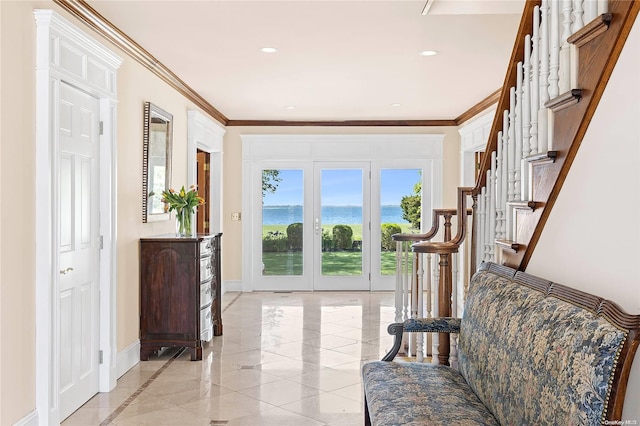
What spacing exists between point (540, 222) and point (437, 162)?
6528 mm

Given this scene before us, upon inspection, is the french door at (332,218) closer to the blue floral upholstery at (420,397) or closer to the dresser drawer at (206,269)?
the dresser drawer at (206,269)

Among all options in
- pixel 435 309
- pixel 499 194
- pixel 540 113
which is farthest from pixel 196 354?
pixel 540 113

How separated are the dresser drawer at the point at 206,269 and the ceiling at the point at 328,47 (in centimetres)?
180

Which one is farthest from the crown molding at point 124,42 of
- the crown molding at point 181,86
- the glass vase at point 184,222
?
the glass vase at point 184,222

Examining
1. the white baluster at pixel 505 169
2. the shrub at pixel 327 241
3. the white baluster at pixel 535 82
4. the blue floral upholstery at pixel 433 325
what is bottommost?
the blue floral upholstery at pixel 433 325

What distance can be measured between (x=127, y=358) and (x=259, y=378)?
1.09 meters

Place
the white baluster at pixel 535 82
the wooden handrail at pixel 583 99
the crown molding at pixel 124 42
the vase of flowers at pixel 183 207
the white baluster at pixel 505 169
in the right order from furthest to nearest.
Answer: the vase of flowers at pixel 183 207
the crown molding at pixel 124 42
the white baluster at pixel 505 169
the white baluster at pixel 535 82
the wooden handrail at pixel 583 99

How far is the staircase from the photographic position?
6.39 ft

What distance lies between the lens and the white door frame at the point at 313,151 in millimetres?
8883

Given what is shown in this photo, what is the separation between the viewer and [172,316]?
195 inches

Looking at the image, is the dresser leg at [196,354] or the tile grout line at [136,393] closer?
the tile grout line at [136,393]

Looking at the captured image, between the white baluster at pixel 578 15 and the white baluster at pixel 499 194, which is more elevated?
the white baluster at pixel 578 15

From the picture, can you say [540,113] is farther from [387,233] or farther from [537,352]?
[387,233]

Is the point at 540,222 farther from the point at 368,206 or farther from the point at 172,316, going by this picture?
Answer: the point at 368,206
